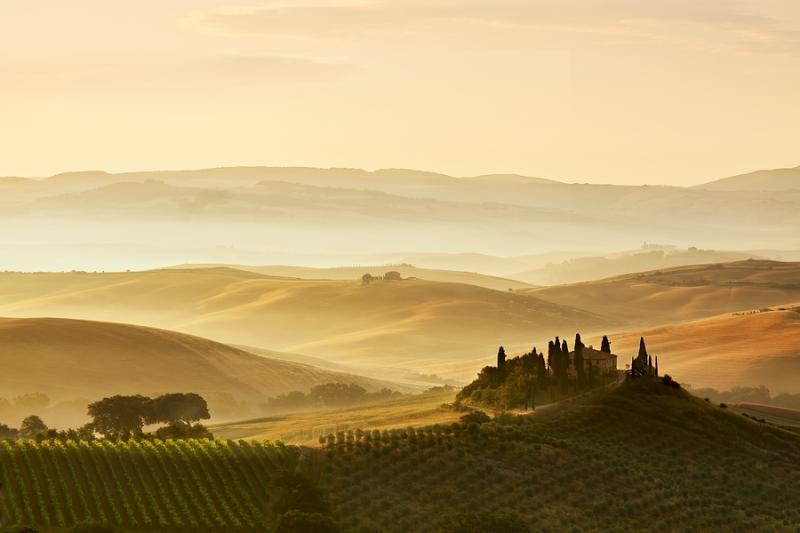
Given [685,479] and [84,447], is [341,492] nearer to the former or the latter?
[84,447]

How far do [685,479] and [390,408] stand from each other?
135ft

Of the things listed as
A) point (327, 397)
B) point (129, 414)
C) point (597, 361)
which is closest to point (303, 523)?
point (597, 361)

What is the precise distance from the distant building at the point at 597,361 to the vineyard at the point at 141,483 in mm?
37162

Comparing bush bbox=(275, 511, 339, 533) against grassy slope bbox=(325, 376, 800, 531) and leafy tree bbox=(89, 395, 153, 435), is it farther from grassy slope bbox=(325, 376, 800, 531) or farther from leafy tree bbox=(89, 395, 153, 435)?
leafy tree bbox=(89, 395, 153, 435)

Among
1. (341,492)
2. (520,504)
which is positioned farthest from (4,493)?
(520,504)

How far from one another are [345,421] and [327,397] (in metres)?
59.1

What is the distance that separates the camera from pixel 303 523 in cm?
7056

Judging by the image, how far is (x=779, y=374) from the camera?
654ft

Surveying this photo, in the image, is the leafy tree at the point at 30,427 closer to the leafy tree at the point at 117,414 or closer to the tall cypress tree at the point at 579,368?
the leafy tree at the point at 117,414

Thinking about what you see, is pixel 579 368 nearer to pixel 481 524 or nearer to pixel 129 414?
pixel 481 524

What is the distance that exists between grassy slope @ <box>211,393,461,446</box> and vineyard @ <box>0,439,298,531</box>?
10.3 m

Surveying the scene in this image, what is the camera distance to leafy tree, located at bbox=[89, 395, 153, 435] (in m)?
126

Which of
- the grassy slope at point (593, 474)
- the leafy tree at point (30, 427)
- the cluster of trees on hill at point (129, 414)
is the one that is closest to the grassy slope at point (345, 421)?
the cluster of trees on hill at point (129, 414)

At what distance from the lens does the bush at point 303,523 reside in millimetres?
70438
